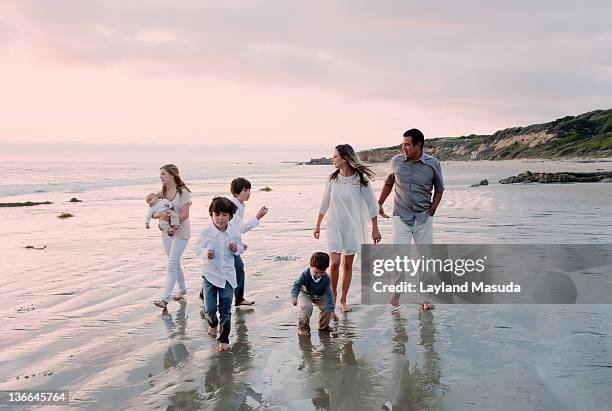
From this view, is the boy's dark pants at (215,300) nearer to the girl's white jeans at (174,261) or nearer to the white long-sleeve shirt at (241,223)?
the white long-sleeve shirt at (241,223)

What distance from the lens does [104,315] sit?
6.77 metres

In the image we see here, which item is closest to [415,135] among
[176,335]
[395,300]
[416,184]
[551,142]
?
[416,184]

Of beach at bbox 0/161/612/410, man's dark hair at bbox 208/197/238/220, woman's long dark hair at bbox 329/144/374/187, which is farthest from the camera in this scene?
woman's long dark hair at bbox 329/144/374/187

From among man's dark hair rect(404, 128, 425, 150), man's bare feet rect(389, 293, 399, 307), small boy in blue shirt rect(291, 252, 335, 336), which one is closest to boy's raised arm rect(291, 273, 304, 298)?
small boy in blue shirt rect(291, 252, 335, 336)

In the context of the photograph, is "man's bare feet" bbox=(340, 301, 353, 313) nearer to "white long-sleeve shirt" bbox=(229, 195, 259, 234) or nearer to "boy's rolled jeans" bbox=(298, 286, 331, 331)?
"boy's rolled jeans" bbox=(298, 286, 331, 331)

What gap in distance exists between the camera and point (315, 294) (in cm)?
623

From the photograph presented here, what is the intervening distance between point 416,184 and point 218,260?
2812 millimetres

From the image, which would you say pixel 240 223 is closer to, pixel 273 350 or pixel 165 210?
pixel 165 210

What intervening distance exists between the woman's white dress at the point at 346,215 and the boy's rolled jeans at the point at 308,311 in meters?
1.07

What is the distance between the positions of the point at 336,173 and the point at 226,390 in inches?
142

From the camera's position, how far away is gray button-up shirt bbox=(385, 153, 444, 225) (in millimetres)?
7152

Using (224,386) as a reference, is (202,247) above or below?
above

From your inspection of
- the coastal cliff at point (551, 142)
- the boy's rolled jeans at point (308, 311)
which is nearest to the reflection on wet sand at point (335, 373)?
the boy's rolled jeans at point (308, 311)

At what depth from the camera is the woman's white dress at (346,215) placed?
23.4ft
